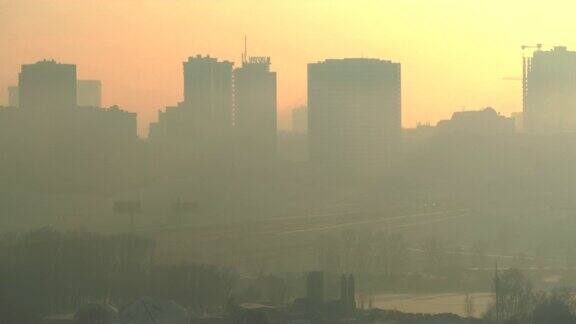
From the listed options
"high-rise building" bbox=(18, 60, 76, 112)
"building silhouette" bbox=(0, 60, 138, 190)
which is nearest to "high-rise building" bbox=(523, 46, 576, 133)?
"building silhouette" bbox=(0, 60, 138, 190)

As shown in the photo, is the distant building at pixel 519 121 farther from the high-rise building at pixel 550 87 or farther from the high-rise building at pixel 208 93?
the high-rise building at pixel 208 93

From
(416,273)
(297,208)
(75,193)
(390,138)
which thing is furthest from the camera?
(390,138)

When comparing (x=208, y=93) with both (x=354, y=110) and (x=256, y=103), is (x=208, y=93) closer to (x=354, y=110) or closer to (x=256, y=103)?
(x=256, y=103)

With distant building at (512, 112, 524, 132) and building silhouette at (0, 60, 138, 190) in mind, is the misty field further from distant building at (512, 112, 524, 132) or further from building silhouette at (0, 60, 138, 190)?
distant building at (512, 112, 524, 132)

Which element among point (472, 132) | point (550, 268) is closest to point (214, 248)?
point (550, 268)

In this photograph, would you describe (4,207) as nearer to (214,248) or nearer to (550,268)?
(214,248)

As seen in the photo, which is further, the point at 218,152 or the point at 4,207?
the point at 218,152

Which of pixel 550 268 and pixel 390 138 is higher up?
pixel 390 138

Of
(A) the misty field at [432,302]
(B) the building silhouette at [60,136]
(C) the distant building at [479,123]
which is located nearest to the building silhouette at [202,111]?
(B) the building silhouette at [60,136]
